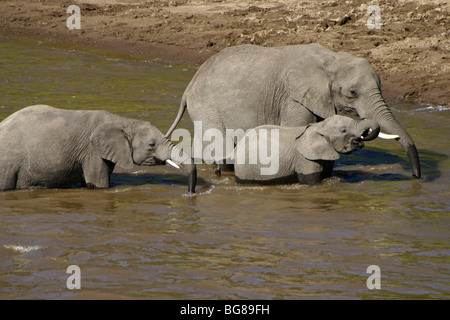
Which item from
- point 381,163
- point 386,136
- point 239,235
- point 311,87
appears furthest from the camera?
point 381,163

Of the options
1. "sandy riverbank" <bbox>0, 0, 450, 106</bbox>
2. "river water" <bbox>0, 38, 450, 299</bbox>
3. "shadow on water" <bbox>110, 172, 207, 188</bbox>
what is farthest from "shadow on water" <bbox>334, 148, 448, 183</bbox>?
"sandy riverbank" <bbox>0, 0, 450, 106</bbox>

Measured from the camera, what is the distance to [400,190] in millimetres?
8992

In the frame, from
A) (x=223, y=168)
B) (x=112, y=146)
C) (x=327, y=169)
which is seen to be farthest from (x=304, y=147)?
(x=112, y=146)

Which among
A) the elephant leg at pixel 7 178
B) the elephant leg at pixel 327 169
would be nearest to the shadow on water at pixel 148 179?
the elephant leg at pixel 7 178

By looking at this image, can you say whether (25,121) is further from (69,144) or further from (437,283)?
(437,283)

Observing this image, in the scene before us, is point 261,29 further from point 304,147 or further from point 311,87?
point 304,147

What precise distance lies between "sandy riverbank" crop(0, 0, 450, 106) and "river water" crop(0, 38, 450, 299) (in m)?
3.55

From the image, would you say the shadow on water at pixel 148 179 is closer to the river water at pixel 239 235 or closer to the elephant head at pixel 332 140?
the river water at pixel 239 235

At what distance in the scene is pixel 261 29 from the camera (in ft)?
57.2

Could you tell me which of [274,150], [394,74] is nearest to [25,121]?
[274,150]

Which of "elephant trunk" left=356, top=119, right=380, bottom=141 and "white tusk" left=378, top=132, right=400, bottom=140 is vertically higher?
"elephant trunk" left=356, top=119, right=380, bottom=141

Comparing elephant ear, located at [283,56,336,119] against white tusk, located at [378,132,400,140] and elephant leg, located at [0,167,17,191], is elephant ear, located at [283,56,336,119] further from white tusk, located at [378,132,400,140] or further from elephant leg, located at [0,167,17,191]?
elephant leg, located at [0,167,17,191]

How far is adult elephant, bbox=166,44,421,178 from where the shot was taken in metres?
9.18

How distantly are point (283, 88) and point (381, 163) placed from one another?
5.85ft
